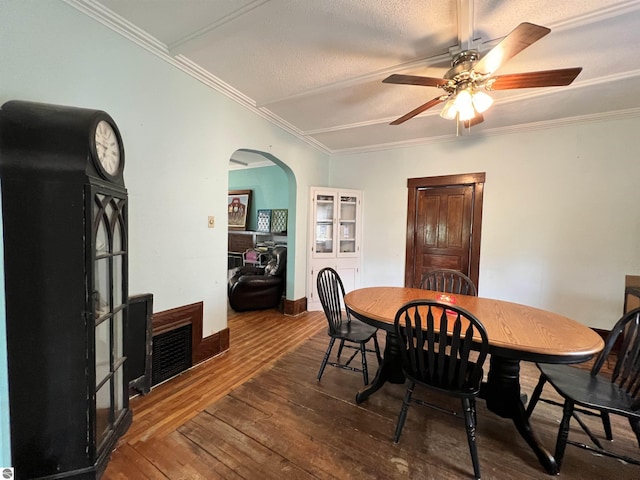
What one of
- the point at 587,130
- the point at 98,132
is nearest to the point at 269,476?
the point at 98,132

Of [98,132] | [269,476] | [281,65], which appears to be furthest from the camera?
[281,65]

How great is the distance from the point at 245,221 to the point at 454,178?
432cm

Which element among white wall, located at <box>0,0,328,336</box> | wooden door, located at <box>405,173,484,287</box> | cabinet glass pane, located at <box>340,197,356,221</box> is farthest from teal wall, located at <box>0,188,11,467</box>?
wooden door, located at <box>405,173,484,287</box>

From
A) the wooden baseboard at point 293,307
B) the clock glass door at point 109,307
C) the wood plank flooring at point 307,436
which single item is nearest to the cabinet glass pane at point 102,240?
the clock glass door at point 109,307

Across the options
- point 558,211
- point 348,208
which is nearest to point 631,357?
point 558,211

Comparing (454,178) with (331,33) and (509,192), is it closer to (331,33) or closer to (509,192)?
(509,192)

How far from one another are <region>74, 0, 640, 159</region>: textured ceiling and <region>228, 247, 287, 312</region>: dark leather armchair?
240 centimetres

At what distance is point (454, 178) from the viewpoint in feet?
12.4

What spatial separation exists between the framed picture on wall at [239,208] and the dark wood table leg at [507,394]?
5.21 m

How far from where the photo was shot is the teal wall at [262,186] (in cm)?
555

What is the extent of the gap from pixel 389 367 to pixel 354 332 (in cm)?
41

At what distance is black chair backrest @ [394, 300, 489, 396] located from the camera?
54.6 inches

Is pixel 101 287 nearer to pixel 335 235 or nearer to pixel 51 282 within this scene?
pixel 51 282

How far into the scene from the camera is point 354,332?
229 centimetres
